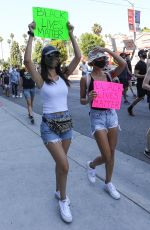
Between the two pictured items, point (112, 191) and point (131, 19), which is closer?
point (112, 191)

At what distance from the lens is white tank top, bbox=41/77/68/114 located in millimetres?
3619

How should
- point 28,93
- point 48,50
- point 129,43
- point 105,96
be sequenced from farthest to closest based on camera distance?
point 129,43
point 28,93
point 105,96
point 48,50

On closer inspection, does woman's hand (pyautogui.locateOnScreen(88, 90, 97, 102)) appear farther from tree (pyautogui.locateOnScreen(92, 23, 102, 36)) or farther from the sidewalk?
tree (pyautogui.locateOnScreen(92, 23, 102, 36))

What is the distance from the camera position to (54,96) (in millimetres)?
3625

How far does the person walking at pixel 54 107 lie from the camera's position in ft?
11.9

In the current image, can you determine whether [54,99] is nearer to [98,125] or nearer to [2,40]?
[98,125]

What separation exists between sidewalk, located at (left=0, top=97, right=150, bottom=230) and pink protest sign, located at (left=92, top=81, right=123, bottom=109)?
3.59ft

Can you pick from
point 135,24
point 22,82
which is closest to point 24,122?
point 22,82

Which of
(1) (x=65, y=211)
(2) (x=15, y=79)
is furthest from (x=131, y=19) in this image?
(1) (x=65, y=211)

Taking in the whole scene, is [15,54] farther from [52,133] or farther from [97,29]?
A: [52,133]

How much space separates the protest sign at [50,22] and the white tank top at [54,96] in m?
0.78

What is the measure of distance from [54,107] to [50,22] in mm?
1156

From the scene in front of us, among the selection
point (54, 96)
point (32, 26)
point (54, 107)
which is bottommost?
point (54, 107)

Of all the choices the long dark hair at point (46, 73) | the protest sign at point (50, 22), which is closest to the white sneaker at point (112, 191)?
the long dark hair at point (46, 73)
